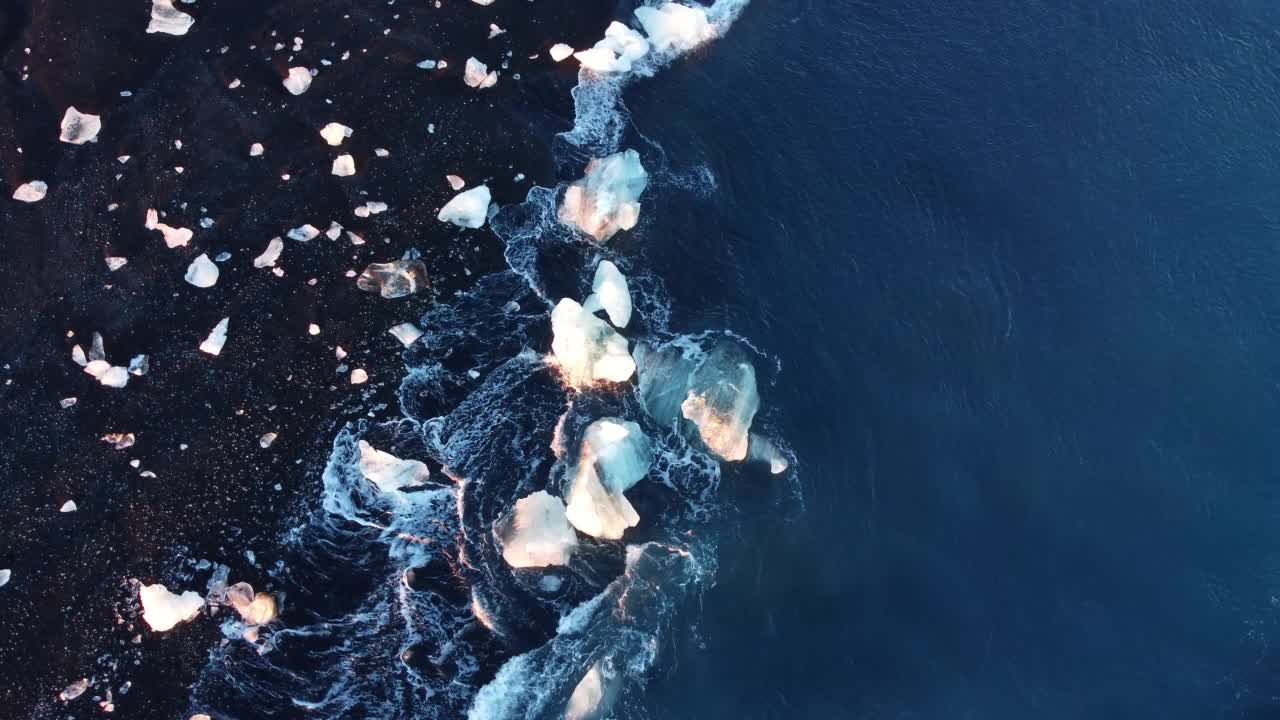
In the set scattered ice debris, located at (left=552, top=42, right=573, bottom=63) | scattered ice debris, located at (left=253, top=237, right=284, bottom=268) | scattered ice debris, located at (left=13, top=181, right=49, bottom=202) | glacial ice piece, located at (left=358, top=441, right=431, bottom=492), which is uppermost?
scattered ice debris, located at (left=552, top=42, right=573, bottom=63)

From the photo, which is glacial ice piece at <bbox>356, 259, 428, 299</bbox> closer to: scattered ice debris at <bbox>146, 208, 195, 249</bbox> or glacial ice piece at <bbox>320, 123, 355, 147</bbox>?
glacial ice piece at <bbox>320, 123, 355, 147</bbox>

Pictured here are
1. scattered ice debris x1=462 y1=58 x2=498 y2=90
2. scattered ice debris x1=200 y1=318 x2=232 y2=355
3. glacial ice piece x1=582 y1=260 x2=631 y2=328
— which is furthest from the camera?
scattered ice debris x1=462 y1=58 x2=498 y2=90

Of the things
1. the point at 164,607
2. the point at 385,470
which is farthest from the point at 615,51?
the point at 164,607

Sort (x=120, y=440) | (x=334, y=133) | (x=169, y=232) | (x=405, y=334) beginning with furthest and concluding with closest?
(x=334, y=133), (x=169, y=232), (x=405, y=334), (x=120, y=440)

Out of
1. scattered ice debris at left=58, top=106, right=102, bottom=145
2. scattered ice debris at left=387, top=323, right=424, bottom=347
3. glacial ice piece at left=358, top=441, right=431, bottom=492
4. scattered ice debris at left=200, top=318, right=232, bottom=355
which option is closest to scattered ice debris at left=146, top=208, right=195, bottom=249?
scattered ice debris at left=200, top=318, right=232, bottom=355

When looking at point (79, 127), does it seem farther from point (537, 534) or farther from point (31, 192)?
point (537, 534)

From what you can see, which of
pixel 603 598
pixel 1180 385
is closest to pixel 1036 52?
pixel 1180 385
